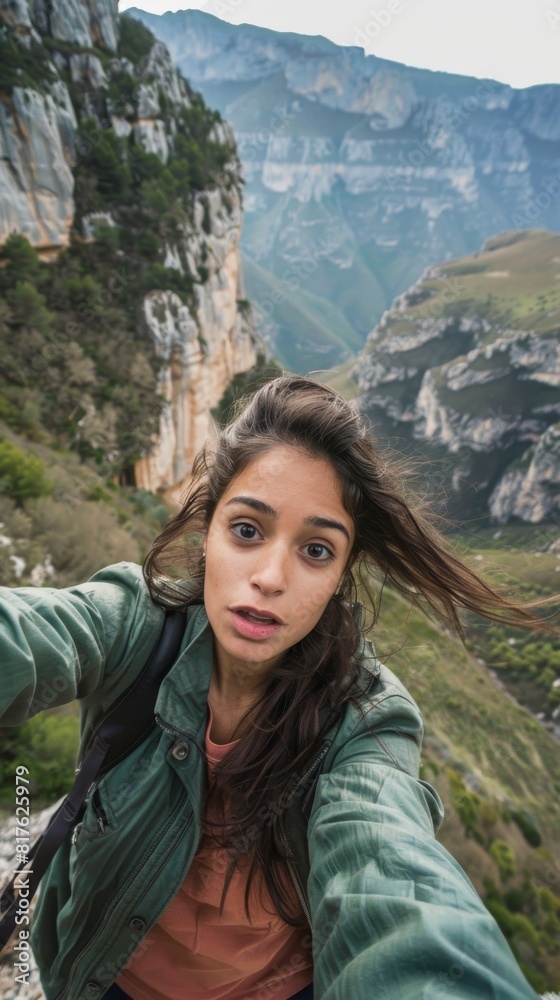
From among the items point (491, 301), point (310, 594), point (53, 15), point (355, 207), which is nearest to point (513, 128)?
point (355, 207)

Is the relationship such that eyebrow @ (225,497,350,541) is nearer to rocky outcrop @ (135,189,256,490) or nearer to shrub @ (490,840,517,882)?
rocky outcrop @ (135,189,256,490)

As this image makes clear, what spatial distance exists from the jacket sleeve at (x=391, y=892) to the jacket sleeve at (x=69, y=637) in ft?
1.83

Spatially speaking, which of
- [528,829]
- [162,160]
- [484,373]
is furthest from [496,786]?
[484,373]

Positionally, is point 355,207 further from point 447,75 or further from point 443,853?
point 443,853

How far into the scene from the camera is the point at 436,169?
14212cm

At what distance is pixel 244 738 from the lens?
149 centimetres

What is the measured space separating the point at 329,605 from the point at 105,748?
0.70 meters

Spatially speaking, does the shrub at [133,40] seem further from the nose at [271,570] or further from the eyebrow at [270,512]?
the nose at [271,570]

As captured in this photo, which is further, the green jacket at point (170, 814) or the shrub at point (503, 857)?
the shrub at point (503, 857)

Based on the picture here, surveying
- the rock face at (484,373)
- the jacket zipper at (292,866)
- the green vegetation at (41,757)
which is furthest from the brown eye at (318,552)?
the rock face at (484,373)

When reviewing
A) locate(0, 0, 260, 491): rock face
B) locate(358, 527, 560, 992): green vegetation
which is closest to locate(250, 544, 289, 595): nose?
locate(358, 527, 560, 992): green vegetation

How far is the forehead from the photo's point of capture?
1.42 meters

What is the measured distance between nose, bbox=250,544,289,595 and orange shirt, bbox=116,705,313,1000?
471 mm

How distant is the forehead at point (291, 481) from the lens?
1415 millimetres
